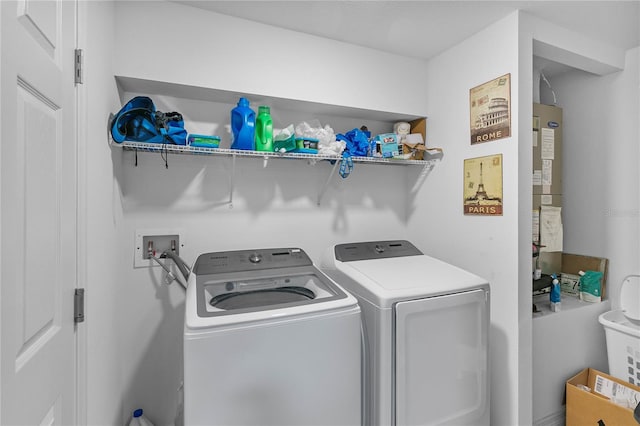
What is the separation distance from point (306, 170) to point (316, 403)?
147cm

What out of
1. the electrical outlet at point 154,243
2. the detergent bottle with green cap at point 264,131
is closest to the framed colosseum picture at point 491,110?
the detergent bottle with green cap at point 264,131

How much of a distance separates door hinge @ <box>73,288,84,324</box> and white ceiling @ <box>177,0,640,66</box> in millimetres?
1576

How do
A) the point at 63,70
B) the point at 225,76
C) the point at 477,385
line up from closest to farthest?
the point at 63,70
the point at 477,385
the point at 225,76

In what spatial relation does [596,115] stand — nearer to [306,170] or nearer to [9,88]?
[306,170]

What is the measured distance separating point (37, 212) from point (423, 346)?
1.54m

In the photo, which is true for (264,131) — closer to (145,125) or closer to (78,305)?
(145,125)

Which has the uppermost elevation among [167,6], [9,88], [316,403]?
[167,6]

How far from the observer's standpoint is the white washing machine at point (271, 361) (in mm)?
1088

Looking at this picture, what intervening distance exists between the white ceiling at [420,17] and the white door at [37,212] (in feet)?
3.54

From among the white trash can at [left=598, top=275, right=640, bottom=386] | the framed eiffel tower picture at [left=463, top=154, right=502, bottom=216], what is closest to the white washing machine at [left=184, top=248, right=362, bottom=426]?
the framed eiffel tower picture at [left=463, top=154, right=502, bottom=216]

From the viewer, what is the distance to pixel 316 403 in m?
1.23

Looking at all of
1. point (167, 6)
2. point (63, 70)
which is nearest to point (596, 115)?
point (167, 6)

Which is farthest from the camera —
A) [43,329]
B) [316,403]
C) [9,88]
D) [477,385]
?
[477,385]

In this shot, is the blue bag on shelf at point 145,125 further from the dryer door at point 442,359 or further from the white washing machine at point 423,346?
the dryer door at point 442,359
